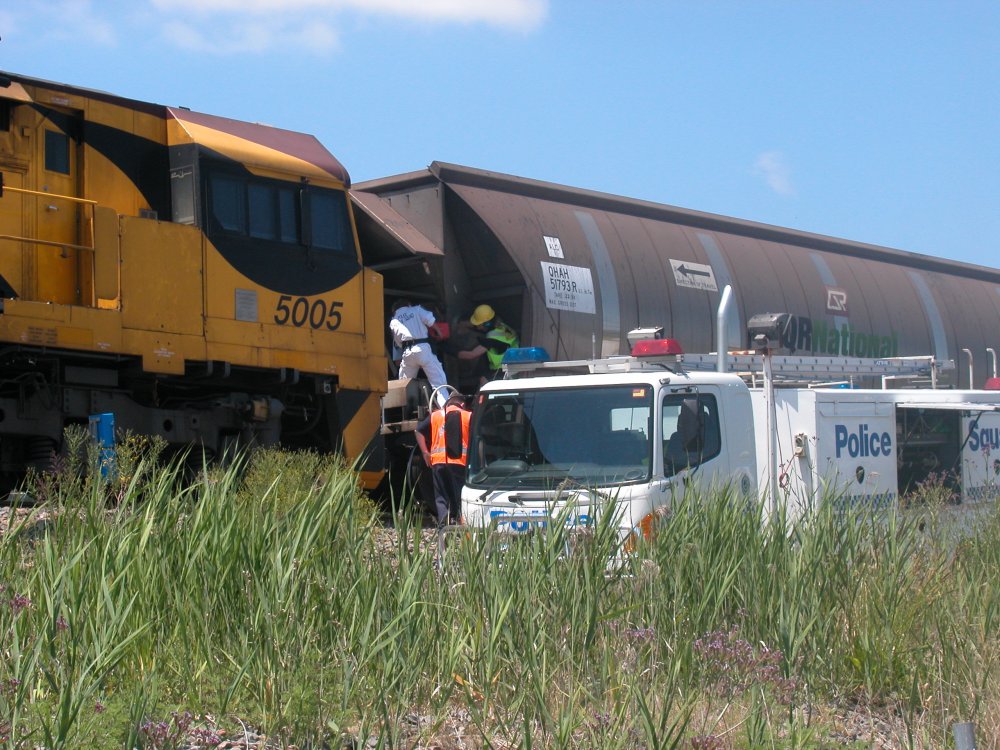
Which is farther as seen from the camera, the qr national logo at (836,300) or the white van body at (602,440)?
the qr national logo at (836,300)

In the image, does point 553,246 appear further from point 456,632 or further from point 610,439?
point 456,632

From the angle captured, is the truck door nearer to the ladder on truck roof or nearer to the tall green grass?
the tall green grass

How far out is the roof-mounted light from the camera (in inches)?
368

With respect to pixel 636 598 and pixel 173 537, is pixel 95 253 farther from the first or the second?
pixel 636 598

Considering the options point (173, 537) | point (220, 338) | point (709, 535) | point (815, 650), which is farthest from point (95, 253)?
point (815, 650)

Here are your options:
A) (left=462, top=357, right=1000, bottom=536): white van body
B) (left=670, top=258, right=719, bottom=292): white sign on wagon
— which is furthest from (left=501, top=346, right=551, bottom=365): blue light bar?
(left=670, top=258, right=719, bottom=292): white sign on wagon

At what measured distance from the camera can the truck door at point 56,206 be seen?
32.3 ft

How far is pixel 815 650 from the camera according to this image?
5.07m

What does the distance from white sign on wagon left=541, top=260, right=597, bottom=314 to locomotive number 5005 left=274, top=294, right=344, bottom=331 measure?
2.37 m

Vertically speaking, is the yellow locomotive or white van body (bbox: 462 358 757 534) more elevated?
the yellow locomotive

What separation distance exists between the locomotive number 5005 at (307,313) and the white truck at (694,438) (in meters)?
2.30

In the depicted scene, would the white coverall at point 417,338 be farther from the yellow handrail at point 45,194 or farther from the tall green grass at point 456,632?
the tall green grass at point 456,632

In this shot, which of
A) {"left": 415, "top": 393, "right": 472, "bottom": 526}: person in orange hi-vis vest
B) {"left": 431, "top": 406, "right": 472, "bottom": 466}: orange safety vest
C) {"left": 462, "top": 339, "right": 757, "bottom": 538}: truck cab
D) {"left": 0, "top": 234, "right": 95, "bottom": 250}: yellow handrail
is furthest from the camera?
{"left": 431, "top": 406, "right": 472, "bottom": 466}: orange safety vest

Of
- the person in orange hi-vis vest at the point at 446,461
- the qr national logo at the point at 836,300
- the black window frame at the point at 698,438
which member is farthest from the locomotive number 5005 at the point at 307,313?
the qr national logo at the point at 836,300
